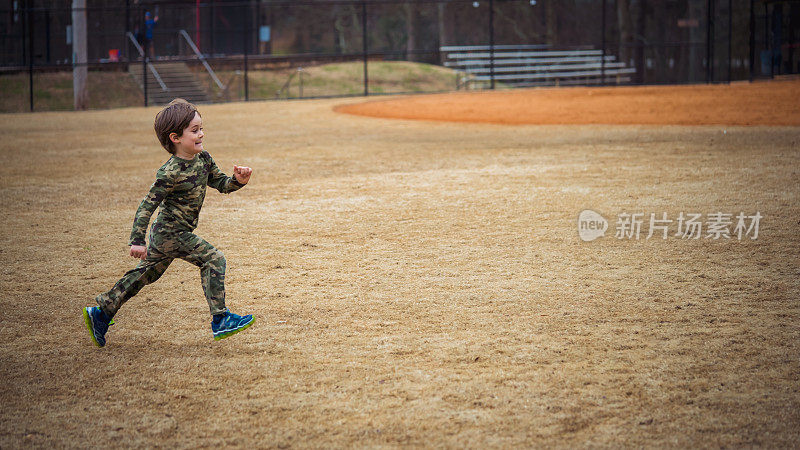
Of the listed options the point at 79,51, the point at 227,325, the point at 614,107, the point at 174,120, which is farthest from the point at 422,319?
the point at 79,51

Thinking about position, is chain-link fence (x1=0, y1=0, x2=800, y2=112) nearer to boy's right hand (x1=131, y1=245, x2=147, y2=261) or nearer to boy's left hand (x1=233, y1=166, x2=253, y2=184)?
boy's left hand (x1=233, y1=166, x2=253, y2=184)

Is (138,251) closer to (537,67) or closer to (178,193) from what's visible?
(178,193)

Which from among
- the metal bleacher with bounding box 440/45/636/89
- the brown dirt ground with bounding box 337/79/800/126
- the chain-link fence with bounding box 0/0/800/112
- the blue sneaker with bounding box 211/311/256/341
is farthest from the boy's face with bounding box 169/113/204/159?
the metal bleacher with bounding box 440/45/636/89

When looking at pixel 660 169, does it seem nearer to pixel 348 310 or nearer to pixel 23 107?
pixel 348 310

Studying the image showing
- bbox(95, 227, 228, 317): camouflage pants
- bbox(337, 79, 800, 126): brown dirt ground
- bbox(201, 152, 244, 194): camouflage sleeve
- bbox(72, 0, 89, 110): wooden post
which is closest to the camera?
bbox(95, 227, 228, 317): camouflage pants

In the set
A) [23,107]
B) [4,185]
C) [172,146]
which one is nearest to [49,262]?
[172,146]

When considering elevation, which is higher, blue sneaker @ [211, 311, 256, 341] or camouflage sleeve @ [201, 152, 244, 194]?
camouflage sleeve @ [201, 152, 244, 194]

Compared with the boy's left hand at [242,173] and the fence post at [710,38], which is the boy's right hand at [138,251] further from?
the fence post at [710,38]

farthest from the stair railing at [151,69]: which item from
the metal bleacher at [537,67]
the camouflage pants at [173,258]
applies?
the camouflage pants at [173,258]

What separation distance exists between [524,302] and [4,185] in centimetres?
748

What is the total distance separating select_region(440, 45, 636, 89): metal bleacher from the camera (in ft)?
113

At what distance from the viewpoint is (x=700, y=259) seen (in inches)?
229

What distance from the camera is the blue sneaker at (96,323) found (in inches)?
167

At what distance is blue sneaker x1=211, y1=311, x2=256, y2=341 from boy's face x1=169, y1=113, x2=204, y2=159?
0.85 m
